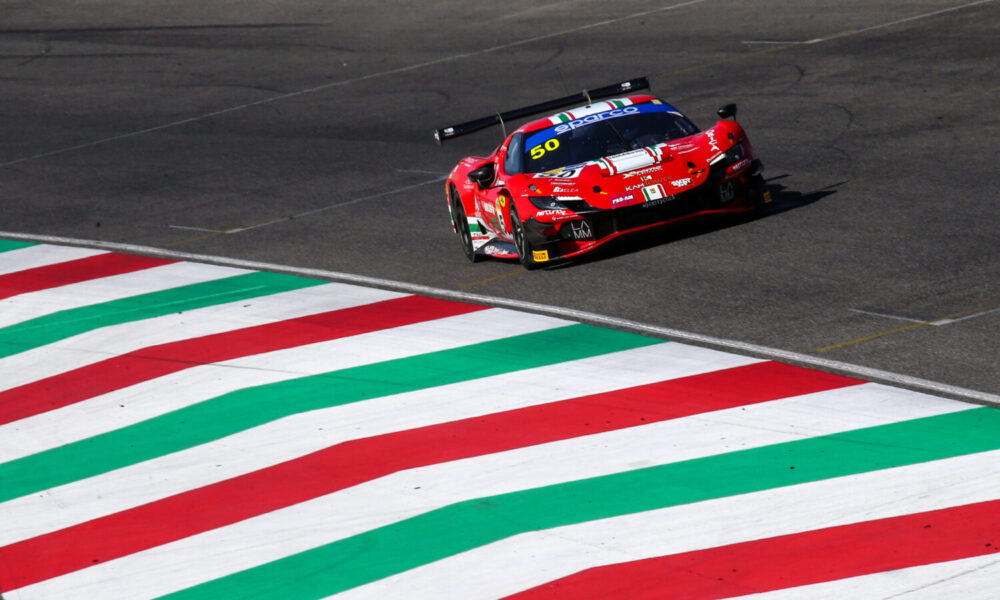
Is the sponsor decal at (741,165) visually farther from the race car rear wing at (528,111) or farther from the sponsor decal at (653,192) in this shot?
the race car rear wing at (528,111)

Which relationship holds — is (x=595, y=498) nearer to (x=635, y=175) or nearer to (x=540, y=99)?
(x=635, y=175)

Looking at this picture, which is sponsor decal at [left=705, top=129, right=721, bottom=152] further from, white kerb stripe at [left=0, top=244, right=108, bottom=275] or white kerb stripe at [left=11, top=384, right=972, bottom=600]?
white kerb stripe at [left=0, top=244, right=108, bottom=275]

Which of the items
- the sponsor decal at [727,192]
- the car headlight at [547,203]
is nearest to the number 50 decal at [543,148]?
the car headlight at [547,203]

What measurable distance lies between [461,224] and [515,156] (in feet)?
3.24

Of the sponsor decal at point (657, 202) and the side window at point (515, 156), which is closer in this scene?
the sponsor decal at point (657, 202)

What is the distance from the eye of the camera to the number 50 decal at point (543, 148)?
12898 millimetres

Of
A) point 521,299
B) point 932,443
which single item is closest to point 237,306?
point 521,299

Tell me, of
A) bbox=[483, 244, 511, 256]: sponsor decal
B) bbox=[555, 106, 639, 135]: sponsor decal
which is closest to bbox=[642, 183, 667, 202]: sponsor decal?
bbox=[555, 106, 639, 135]: sponsor decal

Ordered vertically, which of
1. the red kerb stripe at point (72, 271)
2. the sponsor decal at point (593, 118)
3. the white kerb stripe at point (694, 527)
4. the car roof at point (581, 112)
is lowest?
the white kerb stripe at point (694, 527)

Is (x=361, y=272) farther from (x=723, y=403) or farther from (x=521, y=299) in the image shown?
(x=723, y=403)

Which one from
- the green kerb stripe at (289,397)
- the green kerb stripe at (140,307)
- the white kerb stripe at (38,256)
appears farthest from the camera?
the white kerb stripe at (38,256)

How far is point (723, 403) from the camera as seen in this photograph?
28.5 feet

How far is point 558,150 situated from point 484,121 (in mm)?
744

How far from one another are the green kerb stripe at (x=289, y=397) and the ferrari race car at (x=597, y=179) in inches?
68.5
